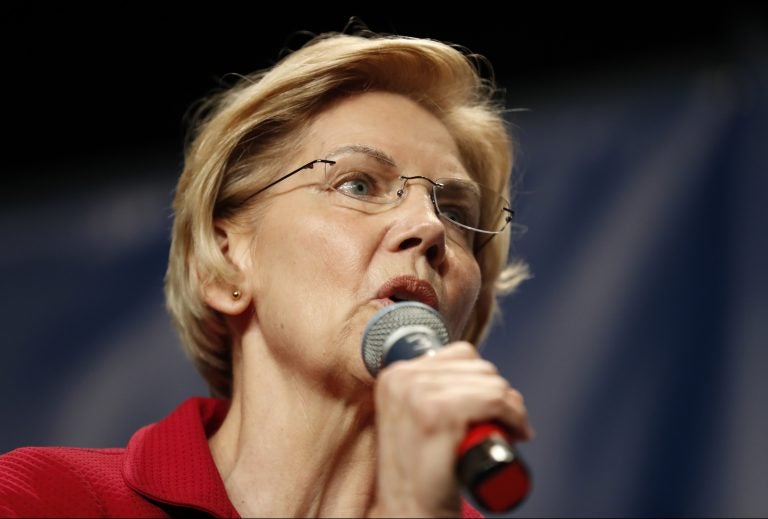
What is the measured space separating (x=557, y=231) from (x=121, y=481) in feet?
4.18

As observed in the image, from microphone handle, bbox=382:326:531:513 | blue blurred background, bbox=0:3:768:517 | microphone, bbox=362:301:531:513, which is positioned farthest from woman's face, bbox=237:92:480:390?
blue blurred background, bbox=0:3:768:517

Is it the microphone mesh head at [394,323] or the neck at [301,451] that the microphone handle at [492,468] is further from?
the neck at [301,451]

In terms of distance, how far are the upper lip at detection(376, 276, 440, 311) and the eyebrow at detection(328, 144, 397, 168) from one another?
257 mm

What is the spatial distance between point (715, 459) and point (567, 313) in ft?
1.57

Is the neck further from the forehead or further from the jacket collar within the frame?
the forehead

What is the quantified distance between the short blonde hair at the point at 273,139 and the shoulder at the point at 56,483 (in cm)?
37

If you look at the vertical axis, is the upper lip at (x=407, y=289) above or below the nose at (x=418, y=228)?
below

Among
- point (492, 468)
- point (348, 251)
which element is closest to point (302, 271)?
point (348, 251)

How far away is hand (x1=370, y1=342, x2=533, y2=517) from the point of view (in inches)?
36.7

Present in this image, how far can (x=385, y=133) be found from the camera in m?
1.63

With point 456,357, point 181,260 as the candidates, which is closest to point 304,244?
point 181,260

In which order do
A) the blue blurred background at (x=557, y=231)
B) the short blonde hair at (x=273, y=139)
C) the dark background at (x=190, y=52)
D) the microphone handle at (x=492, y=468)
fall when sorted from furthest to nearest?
the dark background at (x=190, y=52) < the blue blurred background at (x=557, y=231) < the short blonde hair at (x=273, y=139) < the microphone handle at (x=492, y=468)

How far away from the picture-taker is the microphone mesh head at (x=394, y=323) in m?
1.14

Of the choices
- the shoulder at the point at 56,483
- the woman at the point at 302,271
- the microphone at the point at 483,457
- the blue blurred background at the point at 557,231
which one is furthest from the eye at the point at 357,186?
the blue blurred background at the point at 557,231
